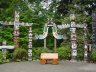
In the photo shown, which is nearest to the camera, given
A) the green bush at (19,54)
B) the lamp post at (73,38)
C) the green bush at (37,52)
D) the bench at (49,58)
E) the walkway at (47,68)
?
the walkway at (47,68)

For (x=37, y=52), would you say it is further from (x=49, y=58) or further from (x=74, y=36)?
(x=74, y=36)

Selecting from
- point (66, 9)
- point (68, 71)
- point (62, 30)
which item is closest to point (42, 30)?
point (62, 30)

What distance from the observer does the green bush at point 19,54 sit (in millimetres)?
13883

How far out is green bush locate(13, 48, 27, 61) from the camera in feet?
45.5

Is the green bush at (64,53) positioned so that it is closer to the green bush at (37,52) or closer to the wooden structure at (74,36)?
the wooden structure at (74,36)

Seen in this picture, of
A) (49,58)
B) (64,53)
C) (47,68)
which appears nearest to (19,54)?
(49,58)

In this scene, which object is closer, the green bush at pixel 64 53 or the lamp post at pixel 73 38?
the lamp post at pixel 73 38

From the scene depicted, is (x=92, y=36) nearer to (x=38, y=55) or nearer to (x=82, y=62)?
(x=82, y=62)

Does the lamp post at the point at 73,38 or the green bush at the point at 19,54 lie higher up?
the lamp post at the point at 73,38

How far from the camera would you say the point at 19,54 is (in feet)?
45.6

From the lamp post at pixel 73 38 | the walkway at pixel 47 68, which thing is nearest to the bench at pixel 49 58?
the walkway at pixel 47 68

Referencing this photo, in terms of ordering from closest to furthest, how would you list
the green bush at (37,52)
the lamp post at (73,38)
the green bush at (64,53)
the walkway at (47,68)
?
the walkway at (47,68) → the lamp post at (73,38) → the green bush at (64,53) → the green bush at (37,52)

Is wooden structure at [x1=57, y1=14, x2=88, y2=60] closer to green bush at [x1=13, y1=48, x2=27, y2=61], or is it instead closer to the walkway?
the walkway

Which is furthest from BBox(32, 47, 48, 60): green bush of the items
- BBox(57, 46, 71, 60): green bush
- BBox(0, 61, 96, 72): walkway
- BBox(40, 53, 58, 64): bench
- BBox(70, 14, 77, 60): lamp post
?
BBox(0, 61, 96, 72): walkway
